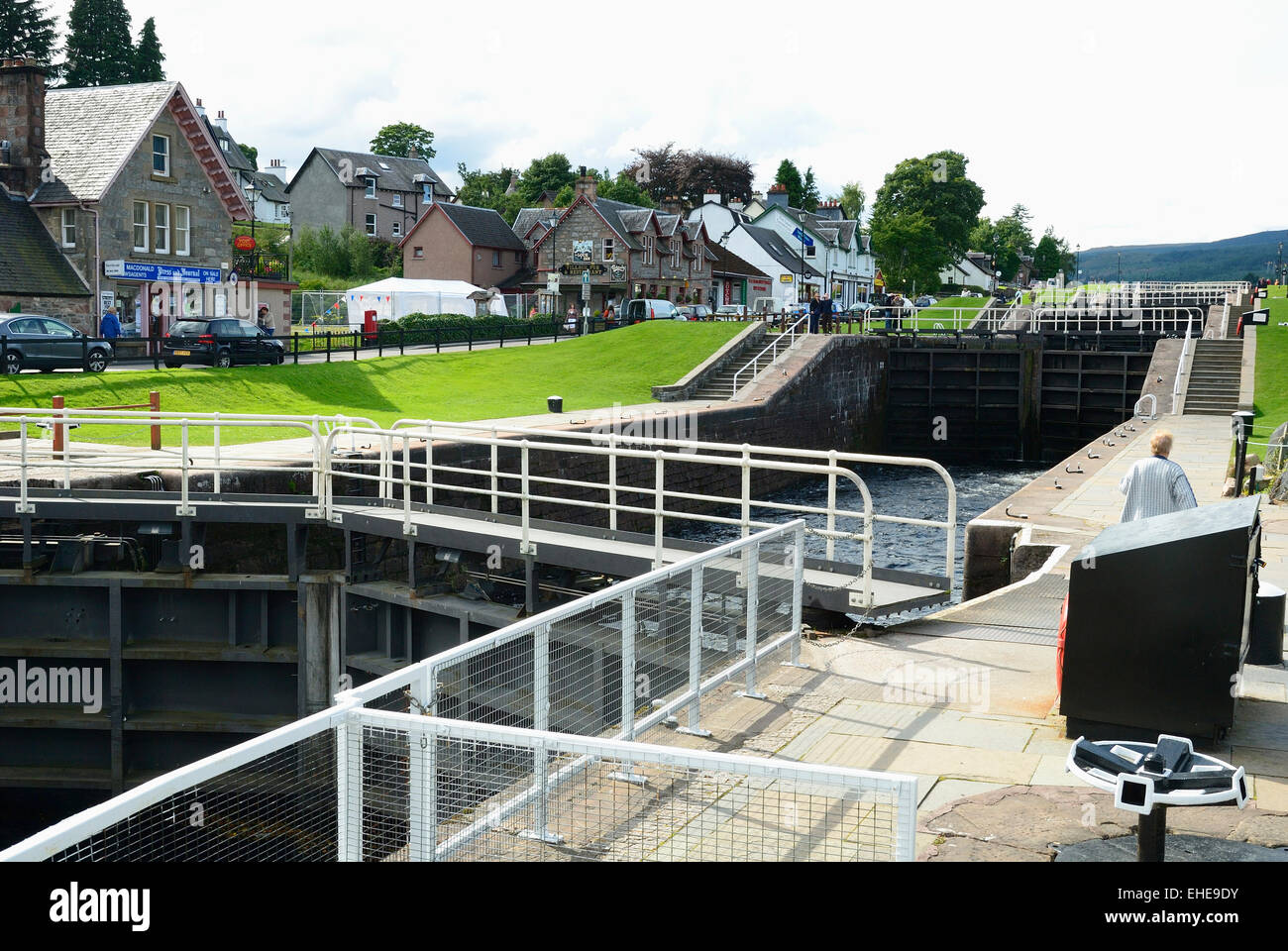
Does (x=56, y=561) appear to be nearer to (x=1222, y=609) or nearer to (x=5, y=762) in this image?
(x=5, y=762)

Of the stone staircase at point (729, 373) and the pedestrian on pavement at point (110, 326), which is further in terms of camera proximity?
the stone staircase at point (729, 373)

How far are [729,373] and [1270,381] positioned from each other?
15.4 meters

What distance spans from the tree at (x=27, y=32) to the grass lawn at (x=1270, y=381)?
70.9 metres

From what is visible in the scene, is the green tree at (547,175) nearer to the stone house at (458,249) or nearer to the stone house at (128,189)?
the stone house at (458,249)

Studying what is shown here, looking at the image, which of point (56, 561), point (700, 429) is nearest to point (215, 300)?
point (700, 429)

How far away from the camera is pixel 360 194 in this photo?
81.9 m

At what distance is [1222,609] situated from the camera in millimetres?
6625

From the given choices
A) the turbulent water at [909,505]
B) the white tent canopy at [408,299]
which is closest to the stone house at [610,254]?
the white tent canopy at [408,299]

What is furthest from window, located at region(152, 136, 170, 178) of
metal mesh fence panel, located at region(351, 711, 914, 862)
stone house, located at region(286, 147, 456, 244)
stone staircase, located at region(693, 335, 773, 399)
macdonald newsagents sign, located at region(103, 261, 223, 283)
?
stone house, located at region(286, 147, 456, 244)

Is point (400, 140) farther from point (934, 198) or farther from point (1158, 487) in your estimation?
point (1158, 487)

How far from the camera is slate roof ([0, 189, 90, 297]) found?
34688mm

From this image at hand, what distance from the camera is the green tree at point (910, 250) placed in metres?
84.1

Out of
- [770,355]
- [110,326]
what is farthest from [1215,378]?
[110,326]

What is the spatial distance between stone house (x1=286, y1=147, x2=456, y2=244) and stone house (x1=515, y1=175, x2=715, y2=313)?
1280 cm
